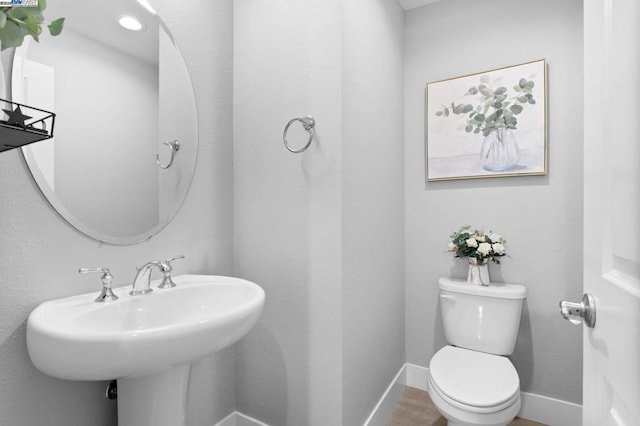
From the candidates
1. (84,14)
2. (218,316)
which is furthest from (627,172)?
(84,14)

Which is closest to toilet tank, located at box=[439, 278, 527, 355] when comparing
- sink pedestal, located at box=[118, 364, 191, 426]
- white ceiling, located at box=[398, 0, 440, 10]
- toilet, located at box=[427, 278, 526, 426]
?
toilet, located at box=[427, 278, 526, 426]

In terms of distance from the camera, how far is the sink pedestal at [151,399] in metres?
1.00

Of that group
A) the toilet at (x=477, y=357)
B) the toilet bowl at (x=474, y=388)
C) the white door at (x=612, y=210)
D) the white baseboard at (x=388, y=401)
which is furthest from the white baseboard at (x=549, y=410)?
the white door at (x=612, y=210)

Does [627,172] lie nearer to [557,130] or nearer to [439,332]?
[557,130]

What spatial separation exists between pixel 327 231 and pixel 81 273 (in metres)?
0.87

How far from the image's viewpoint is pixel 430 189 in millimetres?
2047

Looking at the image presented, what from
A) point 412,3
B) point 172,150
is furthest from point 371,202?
point 412,3

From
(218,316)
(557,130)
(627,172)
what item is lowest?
(218,316)

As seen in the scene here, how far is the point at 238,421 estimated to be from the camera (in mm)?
1579

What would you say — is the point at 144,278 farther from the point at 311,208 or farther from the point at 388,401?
the point at 388,401

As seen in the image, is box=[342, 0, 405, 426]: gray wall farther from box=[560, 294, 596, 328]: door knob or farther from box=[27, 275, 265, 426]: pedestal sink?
box=[560, 294, 596, 328]: door knob

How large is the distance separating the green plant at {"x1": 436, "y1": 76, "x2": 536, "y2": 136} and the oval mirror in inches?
60.5

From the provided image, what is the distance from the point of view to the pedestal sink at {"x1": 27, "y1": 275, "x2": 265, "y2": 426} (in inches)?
29.0

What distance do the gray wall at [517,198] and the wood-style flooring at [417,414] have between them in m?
0.19
